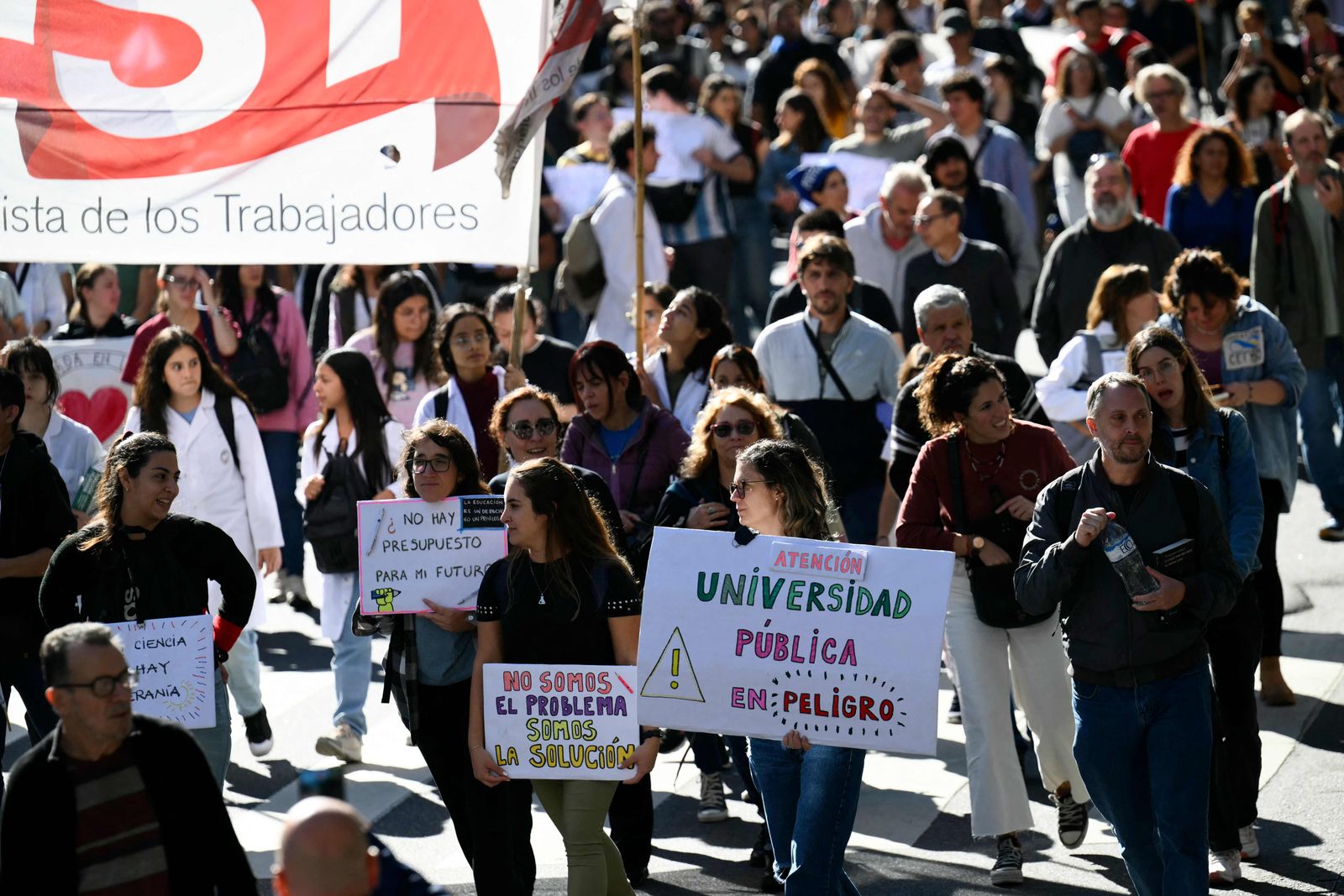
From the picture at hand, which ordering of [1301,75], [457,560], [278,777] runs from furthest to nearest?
[1301,75], [278,777], [457,560]

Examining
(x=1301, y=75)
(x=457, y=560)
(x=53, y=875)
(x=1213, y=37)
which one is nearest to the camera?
(x=53, y=875)

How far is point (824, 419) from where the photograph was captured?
9781 mm

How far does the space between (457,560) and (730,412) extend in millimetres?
1229

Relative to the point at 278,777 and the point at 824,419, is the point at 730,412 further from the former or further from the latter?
→ the point at 278,777

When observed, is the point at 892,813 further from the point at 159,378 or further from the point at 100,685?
the point at 100,685

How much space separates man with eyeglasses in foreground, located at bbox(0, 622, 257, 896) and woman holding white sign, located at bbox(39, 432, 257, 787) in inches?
69.5

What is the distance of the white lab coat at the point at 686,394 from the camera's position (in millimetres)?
9508

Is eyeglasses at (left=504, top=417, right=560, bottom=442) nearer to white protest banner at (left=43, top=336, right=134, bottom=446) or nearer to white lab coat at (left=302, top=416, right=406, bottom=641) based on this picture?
white lab coat at (left=302, top=416, right=406, bottom=641)

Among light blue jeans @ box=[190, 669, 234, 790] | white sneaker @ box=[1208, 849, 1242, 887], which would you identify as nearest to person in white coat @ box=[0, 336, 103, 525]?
light blue jeans @ box=[190, 669, 234, 790]

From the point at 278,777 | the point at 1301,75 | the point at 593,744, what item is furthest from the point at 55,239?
the point at 1301,75

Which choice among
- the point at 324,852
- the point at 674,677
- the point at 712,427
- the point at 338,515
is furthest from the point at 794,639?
the point at 338,515

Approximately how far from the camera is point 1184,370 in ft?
24.3

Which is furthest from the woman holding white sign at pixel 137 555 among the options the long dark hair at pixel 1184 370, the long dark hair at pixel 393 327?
the long dark hair at pixel 393 327

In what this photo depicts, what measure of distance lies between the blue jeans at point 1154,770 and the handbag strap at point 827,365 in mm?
3404
